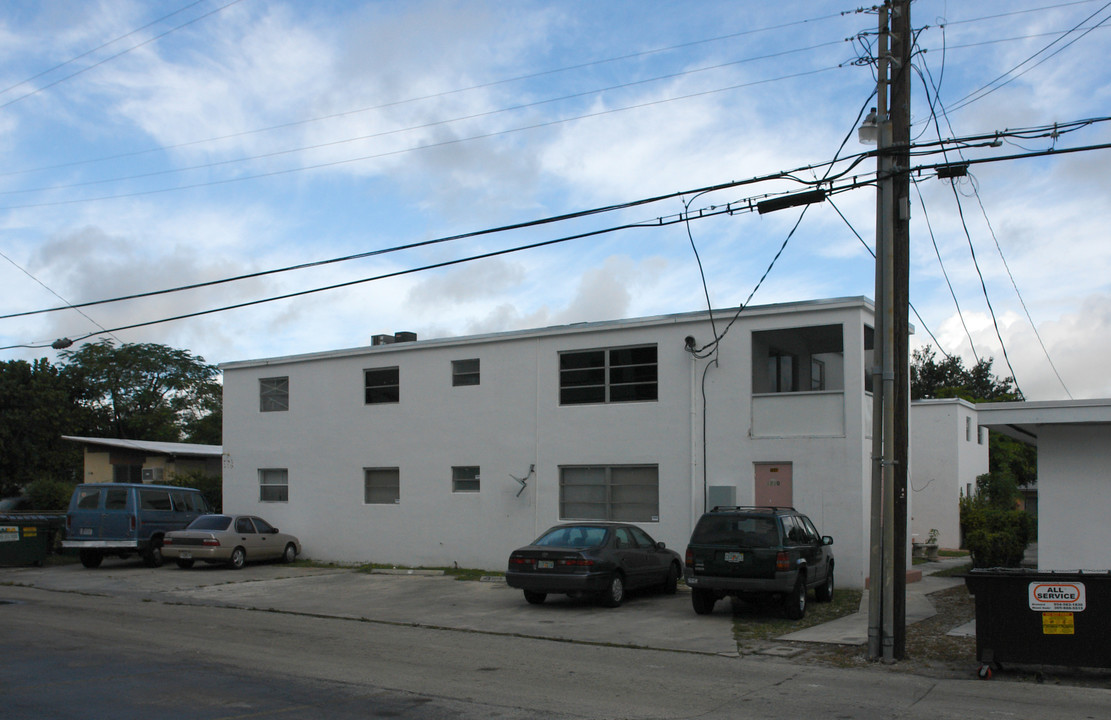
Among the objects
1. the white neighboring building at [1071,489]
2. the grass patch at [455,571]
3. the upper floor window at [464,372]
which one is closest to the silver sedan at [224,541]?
the grass patch at [455,571]

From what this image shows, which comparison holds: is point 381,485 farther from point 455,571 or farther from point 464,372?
point 464,372

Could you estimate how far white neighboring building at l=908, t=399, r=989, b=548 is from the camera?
29.6 metres

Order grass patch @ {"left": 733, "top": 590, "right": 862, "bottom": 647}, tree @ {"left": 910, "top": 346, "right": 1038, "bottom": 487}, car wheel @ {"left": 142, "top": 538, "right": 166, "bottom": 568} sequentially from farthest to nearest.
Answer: tree @ {"left": 910, "top": 346, "right": 1038, "bottom": 487} → car wheel @ {"left": 142, "top": 538, "right": 166, "bottom": 568} → grass patch @ {"left": 733, "top": 590, "right": 862, "bottom": 647}

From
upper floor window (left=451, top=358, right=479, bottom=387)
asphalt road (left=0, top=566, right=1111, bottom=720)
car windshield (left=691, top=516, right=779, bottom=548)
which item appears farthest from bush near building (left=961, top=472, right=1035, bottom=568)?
upper floor window (left=451, top=358, right=479, bottom=387)

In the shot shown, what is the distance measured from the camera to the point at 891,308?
40.5 feet

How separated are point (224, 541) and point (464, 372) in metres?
7.41

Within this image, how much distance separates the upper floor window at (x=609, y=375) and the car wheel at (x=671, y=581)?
4.22 metres

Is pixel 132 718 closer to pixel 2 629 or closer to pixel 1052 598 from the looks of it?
pixel 2 629

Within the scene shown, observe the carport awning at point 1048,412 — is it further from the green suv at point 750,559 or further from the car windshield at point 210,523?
the car windshield at point 210,523

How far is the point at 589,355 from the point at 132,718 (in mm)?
15644

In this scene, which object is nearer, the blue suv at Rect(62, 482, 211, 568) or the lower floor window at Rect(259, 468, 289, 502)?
the blue suv at Rect(62, 482, 211, 568)

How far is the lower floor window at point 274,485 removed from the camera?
27844 millimetres

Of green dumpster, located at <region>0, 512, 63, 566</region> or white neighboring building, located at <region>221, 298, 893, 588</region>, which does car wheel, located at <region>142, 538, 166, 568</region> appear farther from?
white neighboring building, located at <region>221, 298, 893, 588</region>

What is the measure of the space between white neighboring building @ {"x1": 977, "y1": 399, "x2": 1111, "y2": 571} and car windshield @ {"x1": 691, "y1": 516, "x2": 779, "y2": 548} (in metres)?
3.88
